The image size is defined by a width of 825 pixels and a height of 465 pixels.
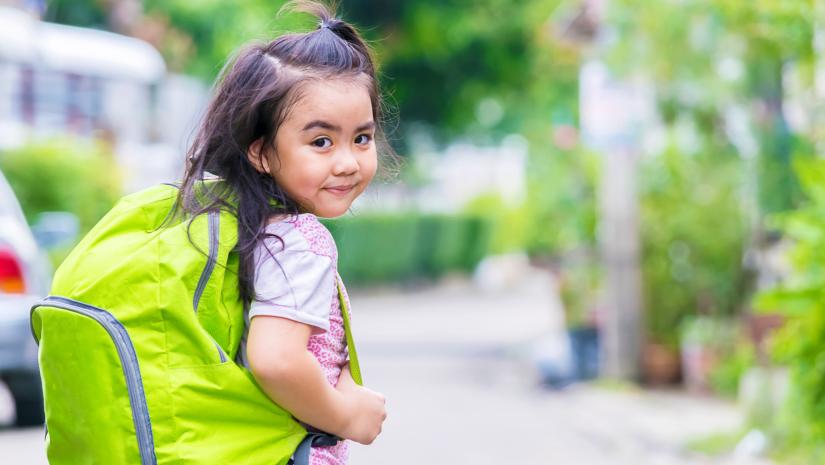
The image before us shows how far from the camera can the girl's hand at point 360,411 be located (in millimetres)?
2637

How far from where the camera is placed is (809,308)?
24.0 feet

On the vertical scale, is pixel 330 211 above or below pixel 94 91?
above

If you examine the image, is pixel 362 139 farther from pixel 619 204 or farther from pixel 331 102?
pixel 619 204

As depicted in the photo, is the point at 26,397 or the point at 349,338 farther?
the point at 26,397

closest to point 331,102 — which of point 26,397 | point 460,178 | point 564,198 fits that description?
point 26,397

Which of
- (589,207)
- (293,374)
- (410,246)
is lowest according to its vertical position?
(410,246)

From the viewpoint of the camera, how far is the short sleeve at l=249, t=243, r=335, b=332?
2.48 metres

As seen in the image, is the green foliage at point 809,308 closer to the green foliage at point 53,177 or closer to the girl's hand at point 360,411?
the girl's hand at point 360,411

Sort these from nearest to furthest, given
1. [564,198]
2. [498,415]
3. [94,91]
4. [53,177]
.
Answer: [498,415]
[53,177]
[564,198]
[94,91]

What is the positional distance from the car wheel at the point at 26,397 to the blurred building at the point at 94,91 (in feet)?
32.9

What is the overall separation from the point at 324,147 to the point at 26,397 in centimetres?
684

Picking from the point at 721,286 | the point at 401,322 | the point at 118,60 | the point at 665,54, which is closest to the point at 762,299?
the point at 665,54

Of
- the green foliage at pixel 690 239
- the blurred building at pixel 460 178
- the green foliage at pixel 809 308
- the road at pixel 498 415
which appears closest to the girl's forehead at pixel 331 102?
the green foliage at pixel 809 308

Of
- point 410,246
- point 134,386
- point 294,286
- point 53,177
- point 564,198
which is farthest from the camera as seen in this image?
point 410,246
